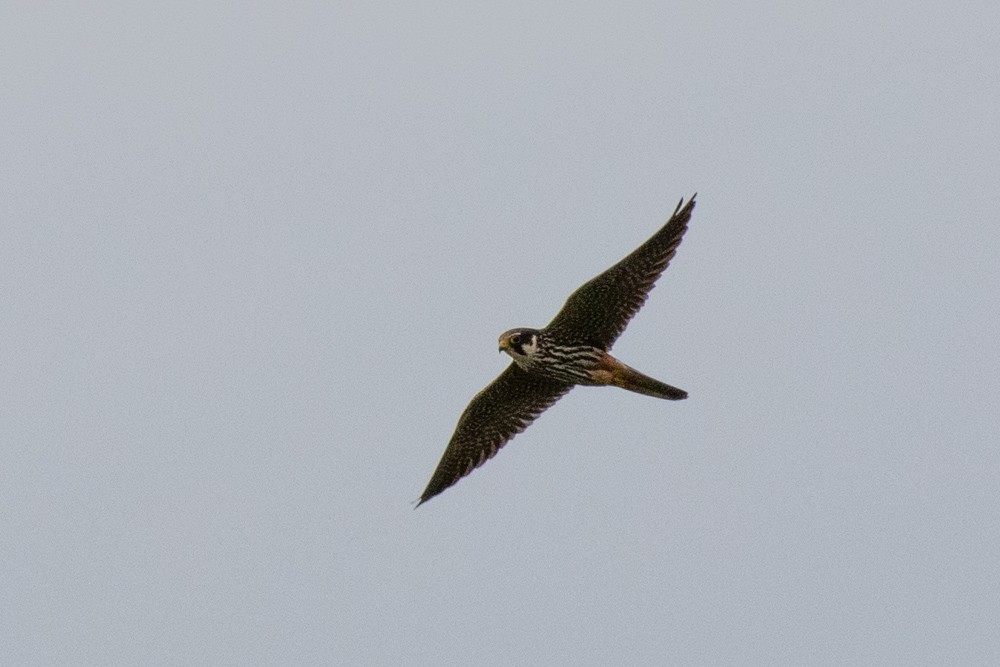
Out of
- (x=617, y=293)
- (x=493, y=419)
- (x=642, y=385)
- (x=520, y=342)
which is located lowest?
(x=493, y=419)

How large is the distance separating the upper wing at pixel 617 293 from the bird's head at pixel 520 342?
186 millimetres

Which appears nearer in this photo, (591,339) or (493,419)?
(591,339)

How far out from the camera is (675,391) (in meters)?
15.2

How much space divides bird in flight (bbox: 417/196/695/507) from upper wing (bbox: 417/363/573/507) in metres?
0.01

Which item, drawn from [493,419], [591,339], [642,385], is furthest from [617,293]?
[493,419]

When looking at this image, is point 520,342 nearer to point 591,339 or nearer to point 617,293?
point 591,339

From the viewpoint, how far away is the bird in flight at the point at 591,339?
15.1 metres

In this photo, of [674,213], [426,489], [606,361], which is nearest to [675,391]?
[606,361]

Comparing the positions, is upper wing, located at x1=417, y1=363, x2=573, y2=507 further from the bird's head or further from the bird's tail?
the bird's tail

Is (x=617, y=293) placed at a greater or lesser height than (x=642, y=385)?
greater

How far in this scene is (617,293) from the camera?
601 inches

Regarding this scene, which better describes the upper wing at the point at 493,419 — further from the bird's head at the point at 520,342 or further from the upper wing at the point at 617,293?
the upper wing at the point at 617,293

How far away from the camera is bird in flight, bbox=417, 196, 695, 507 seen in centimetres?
1508

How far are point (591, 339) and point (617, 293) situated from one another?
56 cm
